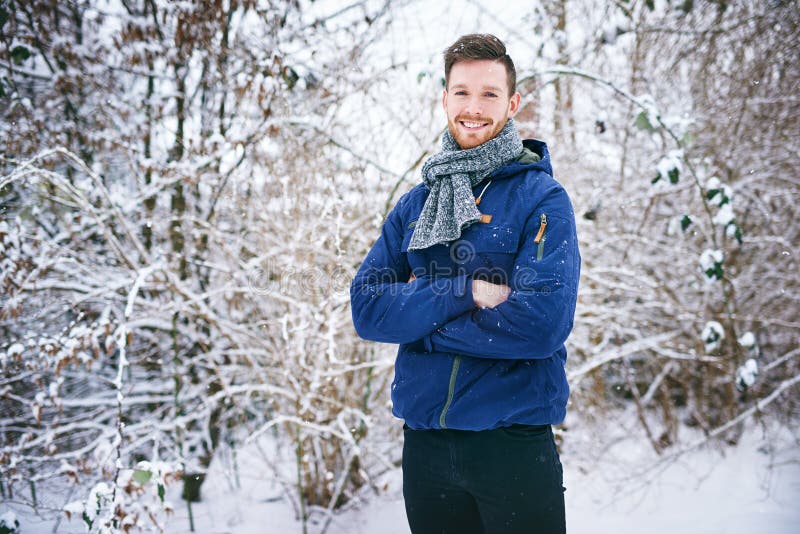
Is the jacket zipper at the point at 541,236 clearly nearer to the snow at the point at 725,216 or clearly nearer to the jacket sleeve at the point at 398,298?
the jacket sleeve at the point at 398,298

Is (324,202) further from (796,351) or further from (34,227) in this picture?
(796,351)

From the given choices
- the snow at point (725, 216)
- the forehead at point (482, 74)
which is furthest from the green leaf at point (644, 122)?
the forehead at point (482, 74)

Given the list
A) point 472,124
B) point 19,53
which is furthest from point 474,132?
point 19,53

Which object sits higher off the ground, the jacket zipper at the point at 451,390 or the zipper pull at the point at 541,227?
the zipper pull at the point at 541,227

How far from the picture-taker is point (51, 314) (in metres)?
3.51

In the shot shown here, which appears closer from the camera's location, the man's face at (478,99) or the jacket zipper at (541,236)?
the jacket zipper at (541,236)

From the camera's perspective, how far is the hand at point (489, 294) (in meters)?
1.37

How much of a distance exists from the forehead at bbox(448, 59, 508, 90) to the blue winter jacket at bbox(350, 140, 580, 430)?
25 cm

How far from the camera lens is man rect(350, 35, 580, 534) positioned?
1.30 m

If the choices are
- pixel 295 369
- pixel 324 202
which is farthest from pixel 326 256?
pixel 295 369

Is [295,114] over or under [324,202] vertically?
over

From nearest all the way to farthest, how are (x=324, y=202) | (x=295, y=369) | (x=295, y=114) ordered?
(x=295, y=369)
(x=324, y=202)
(x=295, y=114)

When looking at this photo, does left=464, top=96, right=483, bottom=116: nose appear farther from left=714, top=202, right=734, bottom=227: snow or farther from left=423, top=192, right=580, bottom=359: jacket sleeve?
left=714, top=202, right=734, bottom=227: snow

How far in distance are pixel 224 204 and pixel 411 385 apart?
2.53 meters
